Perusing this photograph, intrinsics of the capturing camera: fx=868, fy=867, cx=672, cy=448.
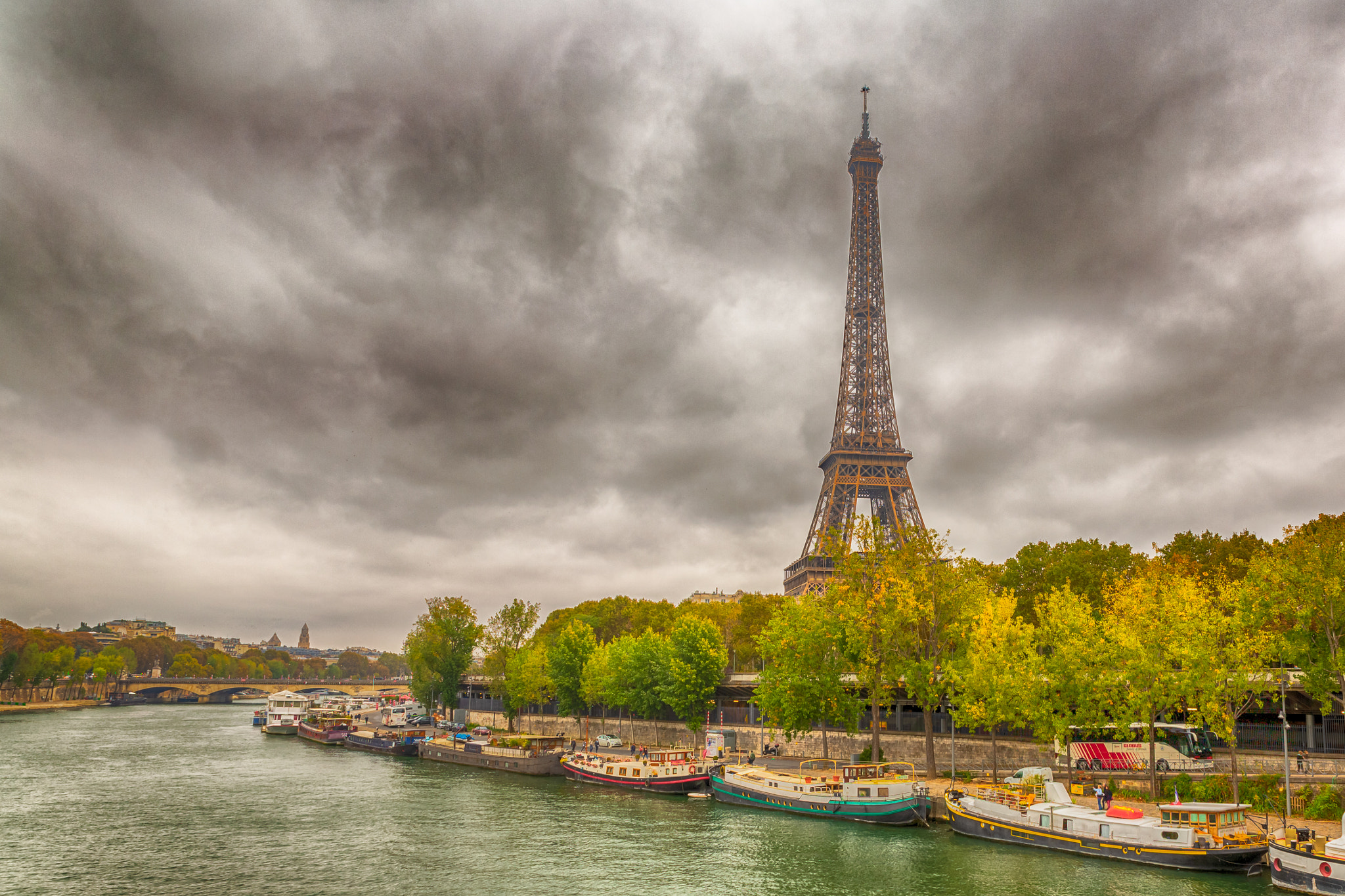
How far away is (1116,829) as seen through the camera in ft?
137

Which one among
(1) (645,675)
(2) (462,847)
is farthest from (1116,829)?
(1) (645,675)

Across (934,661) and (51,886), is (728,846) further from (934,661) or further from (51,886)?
(51,886)

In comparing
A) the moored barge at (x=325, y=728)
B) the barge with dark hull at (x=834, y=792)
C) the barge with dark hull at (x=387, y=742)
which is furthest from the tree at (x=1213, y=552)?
the moored barge at (x=325, y=728)

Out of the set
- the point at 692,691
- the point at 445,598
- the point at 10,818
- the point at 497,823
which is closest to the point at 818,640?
the point at 692,691

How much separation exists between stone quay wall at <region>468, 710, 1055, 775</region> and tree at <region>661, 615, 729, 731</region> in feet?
14.9

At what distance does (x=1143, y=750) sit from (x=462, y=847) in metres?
43.3

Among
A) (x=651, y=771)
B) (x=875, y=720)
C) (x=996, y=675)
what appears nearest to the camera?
(x=996, y=675)

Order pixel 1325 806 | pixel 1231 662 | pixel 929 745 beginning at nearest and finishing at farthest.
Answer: pixel 1325 806
pixel 1231 662
pixel 929 745

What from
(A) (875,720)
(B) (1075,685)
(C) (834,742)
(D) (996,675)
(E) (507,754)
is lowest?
(E) (507,754)

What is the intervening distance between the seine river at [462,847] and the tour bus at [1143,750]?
14270 mm

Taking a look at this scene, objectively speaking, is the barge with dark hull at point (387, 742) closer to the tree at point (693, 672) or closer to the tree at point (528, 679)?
the tree at point (528, 679)

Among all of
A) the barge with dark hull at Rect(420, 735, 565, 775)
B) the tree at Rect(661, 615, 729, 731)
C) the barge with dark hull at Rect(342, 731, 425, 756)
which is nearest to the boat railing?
the tree at Rect(661, 615, 729, 731)

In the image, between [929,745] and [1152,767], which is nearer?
[1152,767]

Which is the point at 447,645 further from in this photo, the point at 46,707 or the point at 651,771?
the point at 46,707
